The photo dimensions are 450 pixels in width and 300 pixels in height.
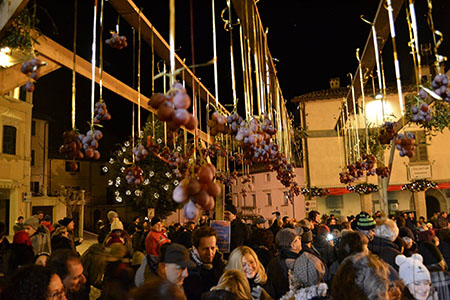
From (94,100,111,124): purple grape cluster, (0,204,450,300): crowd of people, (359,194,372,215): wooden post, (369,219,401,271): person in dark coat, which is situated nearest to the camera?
(0,204,450,300): crowd of people

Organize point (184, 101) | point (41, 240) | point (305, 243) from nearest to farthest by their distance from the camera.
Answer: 1. point (184, 101)
2. point (305, 243)
3. point (41, 240)

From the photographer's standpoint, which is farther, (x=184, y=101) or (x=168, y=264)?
(x=168, y=264)

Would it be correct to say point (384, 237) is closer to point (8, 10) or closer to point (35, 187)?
point (8, 10)

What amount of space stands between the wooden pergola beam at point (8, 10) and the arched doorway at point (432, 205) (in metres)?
25.3

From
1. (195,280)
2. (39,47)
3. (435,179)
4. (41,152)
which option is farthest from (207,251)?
(41,152)

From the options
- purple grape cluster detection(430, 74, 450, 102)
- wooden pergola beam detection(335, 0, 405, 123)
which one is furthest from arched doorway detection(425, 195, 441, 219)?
purple grape cluster detection(430, 74, 450, 102)

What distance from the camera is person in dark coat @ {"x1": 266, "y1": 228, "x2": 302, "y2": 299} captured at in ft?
12.5

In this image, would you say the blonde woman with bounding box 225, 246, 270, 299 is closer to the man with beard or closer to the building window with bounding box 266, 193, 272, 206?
the man with beard

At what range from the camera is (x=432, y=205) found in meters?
23.8

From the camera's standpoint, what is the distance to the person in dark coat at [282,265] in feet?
12.5

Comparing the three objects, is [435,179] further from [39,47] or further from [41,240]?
[39,47]

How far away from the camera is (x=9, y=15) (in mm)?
2852

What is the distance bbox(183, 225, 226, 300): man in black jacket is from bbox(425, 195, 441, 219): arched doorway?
76.5 feet

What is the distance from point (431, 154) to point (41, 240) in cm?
2163
